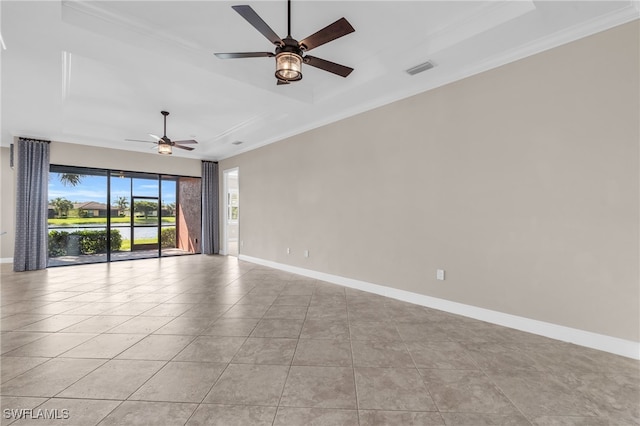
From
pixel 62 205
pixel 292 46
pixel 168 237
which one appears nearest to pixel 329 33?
pixel 292 46

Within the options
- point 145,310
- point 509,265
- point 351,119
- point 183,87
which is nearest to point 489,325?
point 509,265

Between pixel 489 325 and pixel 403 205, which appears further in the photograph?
pixel 403 205

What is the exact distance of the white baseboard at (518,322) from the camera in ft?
8.09

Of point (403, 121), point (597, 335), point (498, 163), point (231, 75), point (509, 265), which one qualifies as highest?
point (231, 75)

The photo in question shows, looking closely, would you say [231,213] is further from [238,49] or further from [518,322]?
[518,322]

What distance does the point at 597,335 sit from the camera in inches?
101

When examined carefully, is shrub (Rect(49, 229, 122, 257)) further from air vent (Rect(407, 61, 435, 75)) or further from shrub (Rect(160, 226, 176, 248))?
air vent (Rect(407, 61, 435, 75))

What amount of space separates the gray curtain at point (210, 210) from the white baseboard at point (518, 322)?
5022 millimetres

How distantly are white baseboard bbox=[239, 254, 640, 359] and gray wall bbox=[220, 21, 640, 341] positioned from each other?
72 millimetres

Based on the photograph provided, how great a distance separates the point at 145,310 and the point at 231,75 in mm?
3153

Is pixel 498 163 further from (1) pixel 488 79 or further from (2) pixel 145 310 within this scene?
(2) pixel 145 310

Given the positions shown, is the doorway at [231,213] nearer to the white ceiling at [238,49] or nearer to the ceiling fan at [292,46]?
the white ceiling at [238,49]

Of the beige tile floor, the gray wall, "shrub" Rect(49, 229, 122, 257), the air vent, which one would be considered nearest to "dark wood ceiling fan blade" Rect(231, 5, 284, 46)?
the air vent

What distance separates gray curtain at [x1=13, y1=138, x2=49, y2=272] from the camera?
19.0 ft
